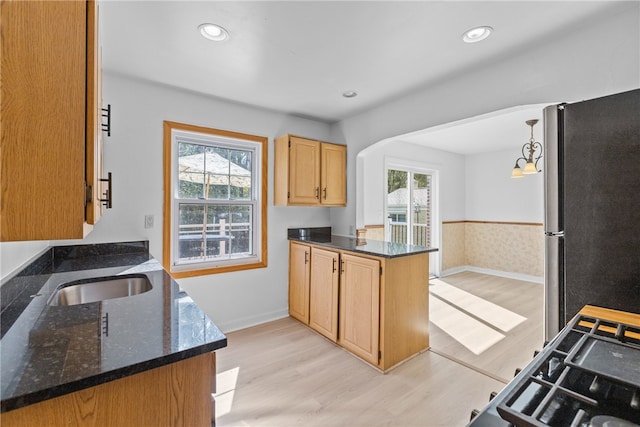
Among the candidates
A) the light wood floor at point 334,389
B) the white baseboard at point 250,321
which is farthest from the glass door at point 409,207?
the light wood floor at point 334,389

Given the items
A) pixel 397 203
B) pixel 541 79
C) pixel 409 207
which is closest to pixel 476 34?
pixel 541 79

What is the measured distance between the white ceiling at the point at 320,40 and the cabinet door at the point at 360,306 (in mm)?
1560

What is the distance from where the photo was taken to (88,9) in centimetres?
82

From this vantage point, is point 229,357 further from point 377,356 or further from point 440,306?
point 440,306

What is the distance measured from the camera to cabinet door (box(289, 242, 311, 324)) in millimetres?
3174

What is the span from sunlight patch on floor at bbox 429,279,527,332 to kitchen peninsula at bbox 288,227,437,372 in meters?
1.20

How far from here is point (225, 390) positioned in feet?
6.82

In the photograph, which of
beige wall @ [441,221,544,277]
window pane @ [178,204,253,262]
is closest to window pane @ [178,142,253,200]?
window pane @ [178,204,253,262]

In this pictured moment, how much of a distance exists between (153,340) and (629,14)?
8.97 feet

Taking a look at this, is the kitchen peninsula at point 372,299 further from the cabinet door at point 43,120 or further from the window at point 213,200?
the cabinet door at point 43,120

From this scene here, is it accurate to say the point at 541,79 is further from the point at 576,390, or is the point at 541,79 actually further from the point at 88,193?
the point at 88,193

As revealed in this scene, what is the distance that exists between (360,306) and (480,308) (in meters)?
2.14

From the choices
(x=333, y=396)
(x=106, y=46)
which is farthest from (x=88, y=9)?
(x=333, y=396)

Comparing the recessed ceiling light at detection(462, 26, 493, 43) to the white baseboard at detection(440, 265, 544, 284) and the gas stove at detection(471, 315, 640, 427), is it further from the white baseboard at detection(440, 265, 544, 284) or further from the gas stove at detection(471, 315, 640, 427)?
the white baseboard at detection(440, 265, 544, 284)
